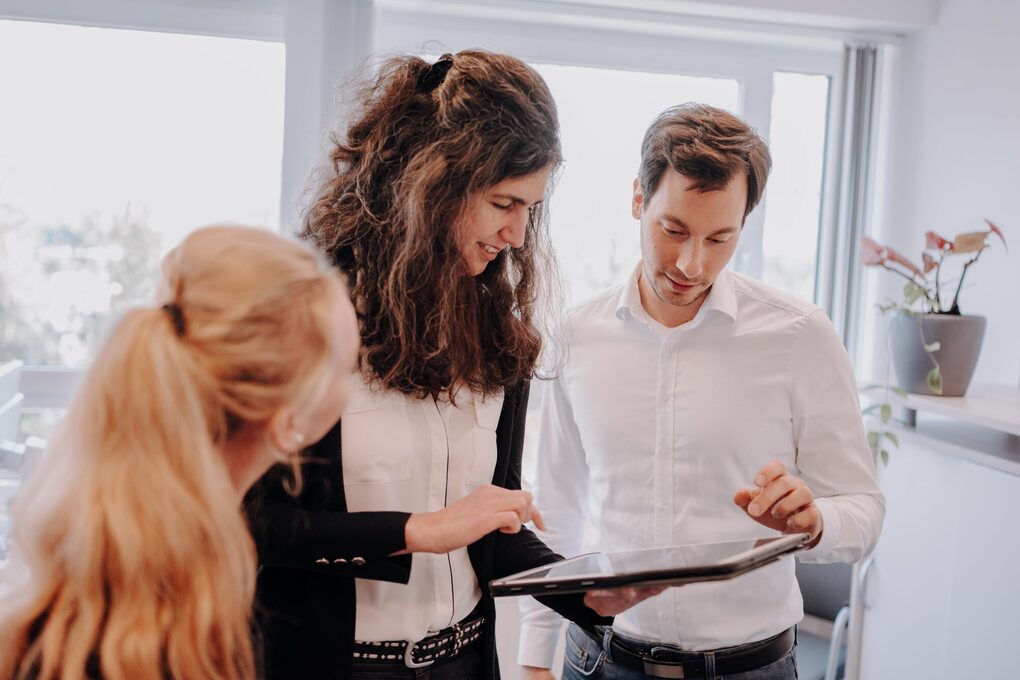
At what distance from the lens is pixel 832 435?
5.03ft

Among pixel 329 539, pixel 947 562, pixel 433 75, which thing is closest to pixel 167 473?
pixel 329 539

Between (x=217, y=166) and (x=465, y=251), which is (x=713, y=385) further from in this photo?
(x=217, y=166)

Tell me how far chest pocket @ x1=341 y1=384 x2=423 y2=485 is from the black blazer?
3 cm

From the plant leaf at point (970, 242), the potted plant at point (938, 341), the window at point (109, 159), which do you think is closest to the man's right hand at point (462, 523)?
the potted plant at point (938, 341)

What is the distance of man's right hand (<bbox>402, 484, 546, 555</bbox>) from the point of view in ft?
3.89

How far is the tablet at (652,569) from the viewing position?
105 cm

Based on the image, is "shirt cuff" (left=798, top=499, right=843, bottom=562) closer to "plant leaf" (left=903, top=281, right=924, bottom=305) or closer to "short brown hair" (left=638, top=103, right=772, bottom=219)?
"short brown hair" (left=638, top=103, right=772, bottom=219)

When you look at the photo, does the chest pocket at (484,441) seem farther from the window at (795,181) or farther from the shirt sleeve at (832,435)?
the window at (795,181)

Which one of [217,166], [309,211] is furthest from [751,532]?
[217,166]

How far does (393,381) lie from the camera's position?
1.33 metres

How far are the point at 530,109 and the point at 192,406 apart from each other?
0.72 meters

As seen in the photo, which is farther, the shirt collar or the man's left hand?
the shirt collar

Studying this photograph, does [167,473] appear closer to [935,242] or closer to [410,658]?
[410,658]

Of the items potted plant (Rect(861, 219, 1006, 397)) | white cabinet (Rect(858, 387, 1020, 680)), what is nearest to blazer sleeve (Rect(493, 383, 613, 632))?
white cabinet (Rect(858, 387, 1020, 680))
